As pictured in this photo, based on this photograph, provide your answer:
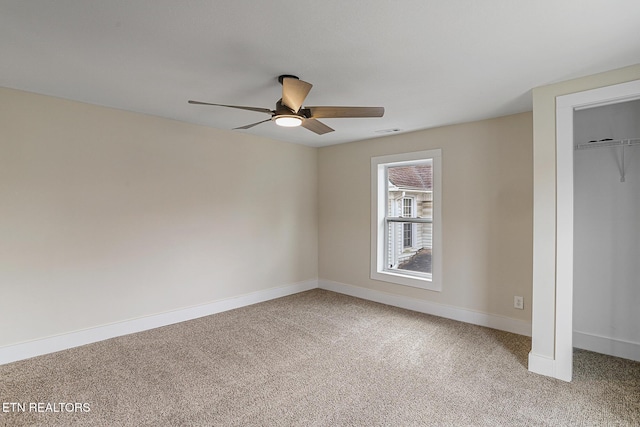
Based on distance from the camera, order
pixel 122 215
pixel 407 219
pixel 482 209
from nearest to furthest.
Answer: pixel 122 215 → pixel 482 209 → pixel 407 219

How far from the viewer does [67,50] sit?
215 cm

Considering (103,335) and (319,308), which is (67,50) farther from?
(319,308)

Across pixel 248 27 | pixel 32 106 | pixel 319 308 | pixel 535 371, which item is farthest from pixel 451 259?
pixel 32 106

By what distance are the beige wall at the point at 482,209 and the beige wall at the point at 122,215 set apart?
71.3 inches

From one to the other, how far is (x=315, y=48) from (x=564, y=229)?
2329 mm

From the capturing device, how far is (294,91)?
224cm

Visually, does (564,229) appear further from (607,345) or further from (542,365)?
(607,345)

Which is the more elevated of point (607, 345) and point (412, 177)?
point (412, 177)

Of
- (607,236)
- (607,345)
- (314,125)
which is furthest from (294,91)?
(607,345)

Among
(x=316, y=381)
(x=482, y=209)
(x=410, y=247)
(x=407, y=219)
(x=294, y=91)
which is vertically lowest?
(x=316, y=381)

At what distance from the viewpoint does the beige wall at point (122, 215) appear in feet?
9.64

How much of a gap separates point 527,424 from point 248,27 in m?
2.96

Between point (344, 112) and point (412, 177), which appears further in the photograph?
point (412, 177)

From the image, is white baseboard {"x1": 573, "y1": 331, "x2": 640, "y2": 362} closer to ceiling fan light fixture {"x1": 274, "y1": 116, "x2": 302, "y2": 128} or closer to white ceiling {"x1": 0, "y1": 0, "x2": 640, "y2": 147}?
white ceiling {"x1": 0, "y1": 0, "x2": 640, "y2": 147}
